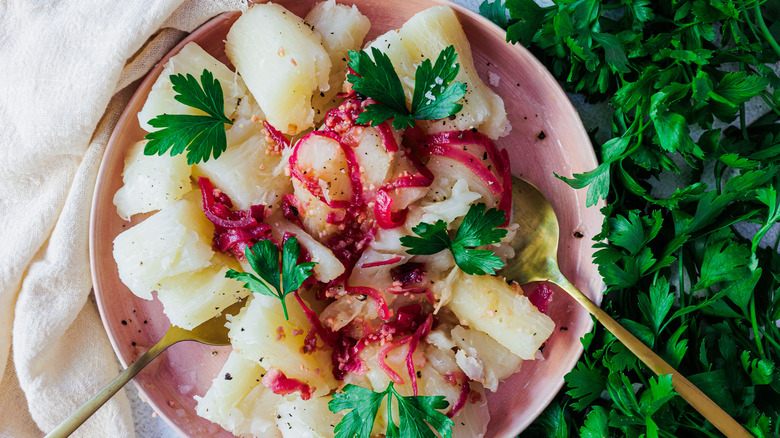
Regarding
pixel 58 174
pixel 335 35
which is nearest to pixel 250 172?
pixel 335 35

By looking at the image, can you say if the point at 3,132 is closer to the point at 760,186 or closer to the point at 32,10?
the point at 32,10

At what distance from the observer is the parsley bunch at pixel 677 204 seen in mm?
2383

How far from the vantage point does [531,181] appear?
284 centimetres

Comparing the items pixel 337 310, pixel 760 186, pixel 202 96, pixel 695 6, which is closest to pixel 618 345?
pixel 760 186

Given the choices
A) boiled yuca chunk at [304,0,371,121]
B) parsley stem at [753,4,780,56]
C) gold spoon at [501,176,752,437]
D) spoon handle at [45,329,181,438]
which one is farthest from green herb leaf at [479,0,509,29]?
spoon handle at [45,329,181,438]

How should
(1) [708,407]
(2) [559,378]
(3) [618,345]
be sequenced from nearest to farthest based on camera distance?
1. (1) [708,407]
2. (3) [618,345]
3. (2) [559,378]

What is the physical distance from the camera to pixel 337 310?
8.50 feet

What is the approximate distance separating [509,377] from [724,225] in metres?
1.22

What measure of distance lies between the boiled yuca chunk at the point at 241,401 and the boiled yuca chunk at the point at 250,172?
29.2 inches

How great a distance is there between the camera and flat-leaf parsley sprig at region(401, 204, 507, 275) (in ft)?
7.93

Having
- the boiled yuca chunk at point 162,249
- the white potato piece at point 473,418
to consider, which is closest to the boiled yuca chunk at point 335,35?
the boiled yuca chunk at point 162,249

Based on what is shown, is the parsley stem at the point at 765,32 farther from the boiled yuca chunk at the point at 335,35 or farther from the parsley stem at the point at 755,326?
the boiled yuca chunk at the point at 335,35

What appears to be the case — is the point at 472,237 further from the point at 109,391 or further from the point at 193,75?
the point at 109,391

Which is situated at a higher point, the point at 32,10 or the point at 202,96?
the point at 32,10
